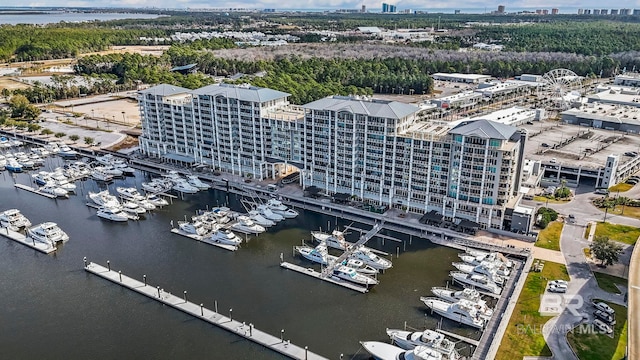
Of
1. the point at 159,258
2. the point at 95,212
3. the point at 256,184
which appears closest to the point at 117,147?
the point at 95,212

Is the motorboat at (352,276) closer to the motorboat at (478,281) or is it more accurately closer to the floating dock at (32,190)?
the motorboat at (478,281)

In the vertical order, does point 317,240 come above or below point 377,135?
below

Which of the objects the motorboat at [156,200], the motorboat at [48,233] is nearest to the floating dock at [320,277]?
the motorboat at [156,200]

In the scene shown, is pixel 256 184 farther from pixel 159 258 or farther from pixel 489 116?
pixel 489 116

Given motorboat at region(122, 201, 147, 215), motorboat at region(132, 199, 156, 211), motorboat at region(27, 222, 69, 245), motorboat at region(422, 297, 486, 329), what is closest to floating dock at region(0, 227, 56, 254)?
motorboat at region(27, 222, 69, 245)

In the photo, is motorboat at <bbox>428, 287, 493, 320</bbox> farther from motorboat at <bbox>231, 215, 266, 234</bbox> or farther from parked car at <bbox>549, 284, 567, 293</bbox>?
motorboat at <bbox>231, 215, 266, 234</bbox>

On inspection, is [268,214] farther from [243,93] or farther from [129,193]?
[129,193]
